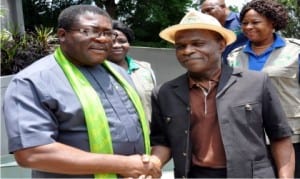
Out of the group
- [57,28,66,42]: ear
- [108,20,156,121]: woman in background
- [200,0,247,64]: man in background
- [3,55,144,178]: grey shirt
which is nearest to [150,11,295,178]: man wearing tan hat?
[3,55,144,178]: grey shirt

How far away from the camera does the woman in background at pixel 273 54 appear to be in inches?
126

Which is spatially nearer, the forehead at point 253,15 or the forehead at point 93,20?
the forehead at point 93,20

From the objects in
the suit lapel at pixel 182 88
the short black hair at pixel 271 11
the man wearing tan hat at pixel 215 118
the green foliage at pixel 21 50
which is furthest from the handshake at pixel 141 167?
the green foliage at pixel 21 50

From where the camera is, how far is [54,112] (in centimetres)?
213

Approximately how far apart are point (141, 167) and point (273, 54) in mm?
1461

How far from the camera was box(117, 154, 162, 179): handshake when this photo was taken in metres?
2.20

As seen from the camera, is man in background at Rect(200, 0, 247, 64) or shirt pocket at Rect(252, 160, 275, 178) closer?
shirt pocket at Rect(252, 160, 275, 178)

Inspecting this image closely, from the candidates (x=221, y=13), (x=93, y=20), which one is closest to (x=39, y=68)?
(x=93, y=20)

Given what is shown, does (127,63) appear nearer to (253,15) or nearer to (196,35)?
(253,15)

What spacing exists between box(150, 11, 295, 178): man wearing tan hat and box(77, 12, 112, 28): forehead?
15.7 inches

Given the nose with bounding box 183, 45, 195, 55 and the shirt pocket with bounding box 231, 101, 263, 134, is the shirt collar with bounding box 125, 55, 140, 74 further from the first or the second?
the shirt pocket with bounding box 231, 101, 263, 134

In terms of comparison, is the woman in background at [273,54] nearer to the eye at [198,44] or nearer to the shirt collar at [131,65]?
the shirt collar at [131,65]

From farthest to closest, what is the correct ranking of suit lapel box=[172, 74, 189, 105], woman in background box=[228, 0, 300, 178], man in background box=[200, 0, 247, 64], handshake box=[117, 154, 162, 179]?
man in background box=[200, 0, 247, 64]
woman in background box=[228, 0, 300, 178]
suit lapel box=[172, 74, 189, 105]
handshake box=[117, 154, 162, 179]

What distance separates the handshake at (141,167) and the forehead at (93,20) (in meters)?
0.62
